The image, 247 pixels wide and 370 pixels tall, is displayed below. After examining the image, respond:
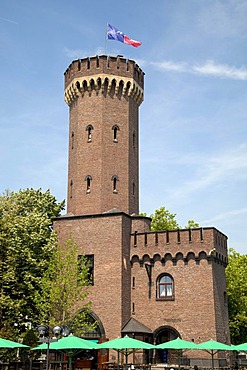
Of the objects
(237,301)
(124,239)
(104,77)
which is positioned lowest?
(237,301)

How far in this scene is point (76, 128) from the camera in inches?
1544

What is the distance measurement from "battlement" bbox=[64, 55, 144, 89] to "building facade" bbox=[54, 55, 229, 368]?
0.08 metres

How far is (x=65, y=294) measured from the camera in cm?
3216

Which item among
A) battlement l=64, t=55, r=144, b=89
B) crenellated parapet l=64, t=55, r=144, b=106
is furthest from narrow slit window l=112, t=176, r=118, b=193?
battlement l=64, t=55, r=144, b=89

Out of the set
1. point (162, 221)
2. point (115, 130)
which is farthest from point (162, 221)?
point (115, 130)

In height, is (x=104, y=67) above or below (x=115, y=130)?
above

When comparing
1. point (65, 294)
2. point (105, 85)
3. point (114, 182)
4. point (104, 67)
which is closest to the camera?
point (65, 294)

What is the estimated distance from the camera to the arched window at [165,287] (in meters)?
34.2

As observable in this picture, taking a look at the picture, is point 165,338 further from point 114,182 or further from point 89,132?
point 89,132

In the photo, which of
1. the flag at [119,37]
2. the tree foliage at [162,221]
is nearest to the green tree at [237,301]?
the tree foliage at [162,221]

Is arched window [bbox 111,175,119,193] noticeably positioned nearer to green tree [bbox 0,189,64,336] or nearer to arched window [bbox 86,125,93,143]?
arched window [bbox 86,125,93,143]

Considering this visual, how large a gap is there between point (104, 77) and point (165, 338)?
20.8 metres

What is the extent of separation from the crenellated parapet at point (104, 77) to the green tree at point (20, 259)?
1118cm

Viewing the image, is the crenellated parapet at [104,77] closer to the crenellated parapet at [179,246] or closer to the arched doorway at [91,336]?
the crenellated parapet at [179,246]
